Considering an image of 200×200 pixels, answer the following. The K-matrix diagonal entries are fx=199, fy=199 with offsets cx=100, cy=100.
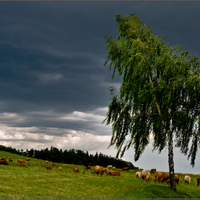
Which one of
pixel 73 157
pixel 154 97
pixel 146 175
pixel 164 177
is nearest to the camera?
pixel 154 97

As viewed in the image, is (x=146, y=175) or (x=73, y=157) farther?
(x=73, y=157)

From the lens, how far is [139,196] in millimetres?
16266

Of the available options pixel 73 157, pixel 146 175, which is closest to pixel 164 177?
pixel 146 175

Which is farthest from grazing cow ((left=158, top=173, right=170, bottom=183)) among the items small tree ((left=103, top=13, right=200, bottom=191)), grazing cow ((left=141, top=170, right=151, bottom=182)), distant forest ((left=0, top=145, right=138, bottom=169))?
distant forest ((left=0, top=145, right=138, bottom=169))

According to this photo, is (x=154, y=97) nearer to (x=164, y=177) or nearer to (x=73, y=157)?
(x=164, y=177)

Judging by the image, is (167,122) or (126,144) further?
(126,144)

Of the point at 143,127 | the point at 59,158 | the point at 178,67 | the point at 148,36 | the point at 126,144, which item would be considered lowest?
the point at 59,158

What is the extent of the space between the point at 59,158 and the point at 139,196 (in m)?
105

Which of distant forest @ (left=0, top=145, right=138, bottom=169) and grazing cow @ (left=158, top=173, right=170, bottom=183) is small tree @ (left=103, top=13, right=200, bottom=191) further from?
distant forest @ (left=0, top=145, right=138, bottom=169)

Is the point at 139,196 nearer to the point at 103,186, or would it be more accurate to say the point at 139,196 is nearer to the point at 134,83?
the point at 103,186

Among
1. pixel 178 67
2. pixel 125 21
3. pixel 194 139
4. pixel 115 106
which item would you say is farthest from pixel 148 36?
pixel 194 139

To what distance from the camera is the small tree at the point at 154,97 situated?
1697 cm

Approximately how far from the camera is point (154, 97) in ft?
60.0

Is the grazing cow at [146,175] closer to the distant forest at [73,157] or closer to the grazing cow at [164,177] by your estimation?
the grazing cow at [164,177]
